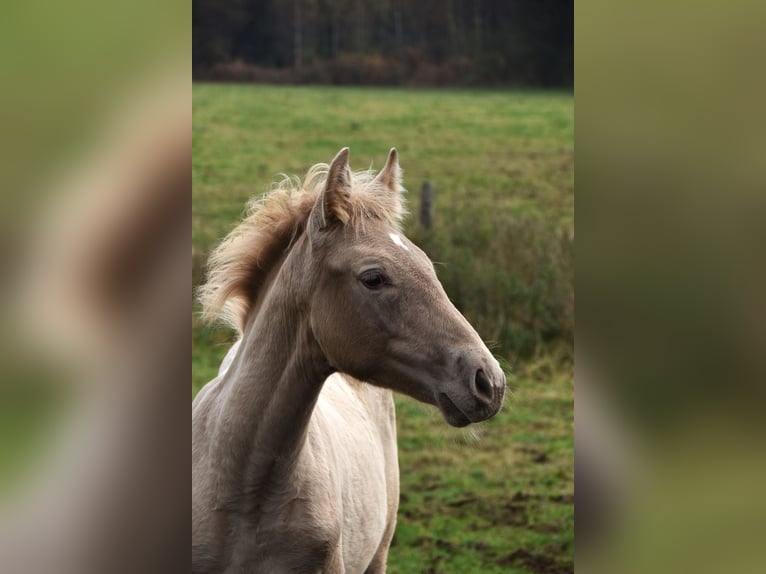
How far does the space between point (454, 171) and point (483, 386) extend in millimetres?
12935

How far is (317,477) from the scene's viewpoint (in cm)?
269

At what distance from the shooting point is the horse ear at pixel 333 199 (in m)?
2.51

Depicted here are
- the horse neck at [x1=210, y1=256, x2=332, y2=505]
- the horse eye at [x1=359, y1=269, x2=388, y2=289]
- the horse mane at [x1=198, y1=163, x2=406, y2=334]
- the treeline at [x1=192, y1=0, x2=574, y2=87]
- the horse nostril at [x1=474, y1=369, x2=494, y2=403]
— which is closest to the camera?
the horse nostril at [x1=474, y1=369, x2=494, y2=403]

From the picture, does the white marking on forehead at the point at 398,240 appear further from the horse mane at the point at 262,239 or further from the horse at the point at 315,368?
the horse mane at the point at 262,239

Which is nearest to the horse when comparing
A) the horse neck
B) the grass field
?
the horse neck

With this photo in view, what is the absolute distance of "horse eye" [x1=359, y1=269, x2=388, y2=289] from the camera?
2.44 m

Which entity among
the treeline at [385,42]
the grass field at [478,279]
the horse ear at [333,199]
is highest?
the treeline at [385,42]

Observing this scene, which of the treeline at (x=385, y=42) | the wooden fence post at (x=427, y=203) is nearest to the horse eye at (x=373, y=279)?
the wooden fence post at (x=427, y=203)

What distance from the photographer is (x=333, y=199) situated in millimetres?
2545
